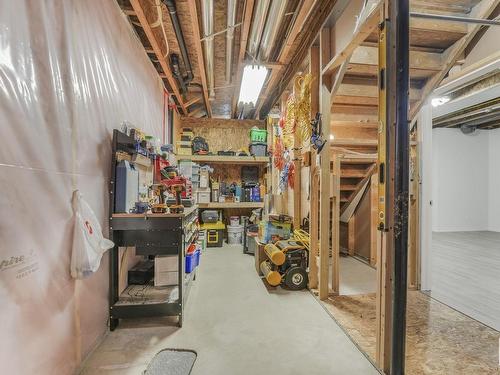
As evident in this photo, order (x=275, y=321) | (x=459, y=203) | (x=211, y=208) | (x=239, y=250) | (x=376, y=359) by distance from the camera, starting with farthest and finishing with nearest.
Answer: (x=459, y=203)
(x=211, y=208)
(x=239, y=250)
(x=275, y=321)
(x=376, y=359)

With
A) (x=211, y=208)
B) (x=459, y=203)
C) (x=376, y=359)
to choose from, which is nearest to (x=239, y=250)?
(x=211, y=208)

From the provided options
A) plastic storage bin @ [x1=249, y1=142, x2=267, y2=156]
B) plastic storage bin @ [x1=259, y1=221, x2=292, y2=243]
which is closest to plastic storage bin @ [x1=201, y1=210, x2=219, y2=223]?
plastic storage bin @ [x1=249, y1=142, x2=267, y2=156]

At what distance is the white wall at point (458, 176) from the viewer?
7172mm

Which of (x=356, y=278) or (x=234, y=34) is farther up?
(x=234, y=34)

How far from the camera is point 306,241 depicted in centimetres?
320

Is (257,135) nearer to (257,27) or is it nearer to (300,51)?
(300,51)

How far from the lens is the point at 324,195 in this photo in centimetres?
271

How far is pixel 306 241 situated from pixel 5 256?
2.73 metres

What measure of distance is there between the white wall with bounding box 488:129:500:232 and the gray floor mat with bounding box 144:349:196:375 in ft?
28.8

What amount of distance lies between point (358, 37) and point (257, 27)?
1.23m

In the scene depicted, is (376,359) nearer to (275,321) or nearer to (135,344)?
(275,321)

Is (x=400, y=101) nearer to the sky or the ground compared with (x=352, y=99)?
nearer to the ground

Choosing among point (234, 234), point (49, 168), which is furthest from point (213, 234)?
point (49, 168)

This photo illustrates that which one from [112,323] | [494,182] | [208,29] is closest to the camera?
[112,323]
